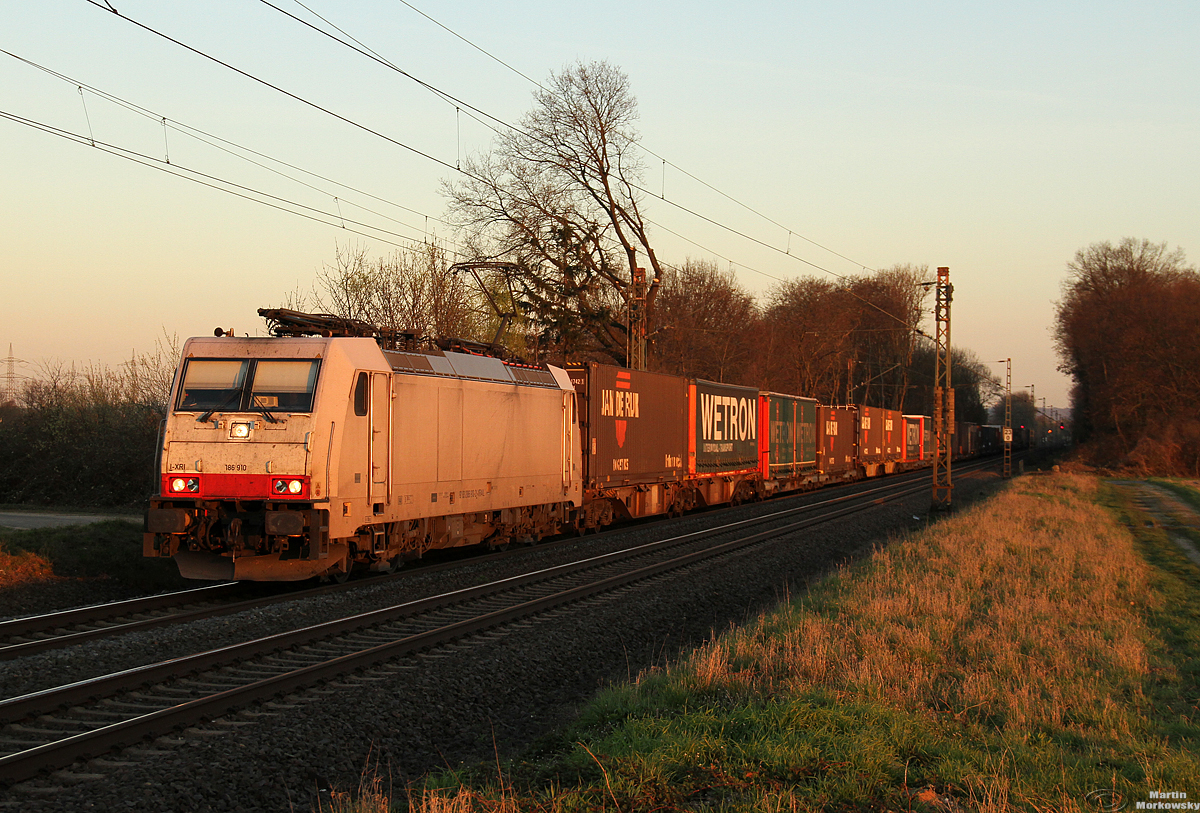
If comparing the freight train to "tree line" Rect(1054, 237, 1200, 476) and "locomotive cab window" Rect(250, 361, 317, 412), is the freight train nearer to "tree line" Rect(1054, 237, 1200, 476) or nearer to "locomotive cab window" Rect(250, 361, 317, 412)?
"locomotive cab window" Rect(250, 361, 317, 412)

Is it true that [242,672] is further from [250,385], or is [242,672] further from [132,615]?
[250,385]

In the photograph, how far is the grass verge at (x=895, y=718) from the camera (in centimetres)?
532

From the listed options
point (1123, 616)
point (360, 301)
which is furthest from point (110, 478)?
point (1123, 616)

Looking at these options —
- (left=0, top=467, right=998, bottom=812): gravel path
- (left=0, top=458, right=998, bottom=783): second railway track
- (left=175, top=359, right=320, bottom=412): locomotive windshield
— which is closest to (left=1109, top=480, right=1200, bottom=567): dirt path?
(left=0, top=467, right=998, bottom=812): gravel path

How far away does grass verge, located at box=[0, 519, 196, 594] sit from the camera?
13117 mm

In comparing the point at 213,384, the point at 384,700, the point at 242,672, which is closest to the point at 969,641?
the point at 384,700

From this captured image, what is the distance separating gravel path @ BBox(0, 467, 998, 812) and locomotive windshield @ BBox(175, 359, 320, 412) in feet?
8.99

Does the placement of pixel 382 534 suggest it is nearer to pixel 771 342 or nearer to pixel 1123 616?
pixel 1123 616

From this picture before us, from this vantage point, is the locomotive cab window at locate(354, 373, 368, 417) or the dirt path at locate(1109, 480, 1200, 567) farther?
the dirt path at locate(1109, 480, 1200, 567)

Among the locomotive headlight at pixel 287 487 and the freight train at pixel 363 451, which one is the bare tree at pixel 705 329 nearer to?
the freight train at pixel 363 451

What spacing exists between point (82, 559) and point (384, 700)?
8.75 metres

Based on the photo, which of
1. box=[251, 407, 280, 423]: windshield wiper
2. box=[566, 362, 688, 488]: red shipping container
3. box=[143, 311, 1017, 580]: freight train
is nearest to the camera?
box=[143, 311, 1017, 580]: freight train

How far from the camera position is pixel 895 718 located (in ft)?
21.6

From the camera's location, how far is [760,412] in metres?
30.8
